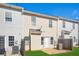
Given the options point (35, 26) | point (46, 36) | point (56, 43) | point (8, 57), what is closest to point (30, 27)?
point (35, 26)

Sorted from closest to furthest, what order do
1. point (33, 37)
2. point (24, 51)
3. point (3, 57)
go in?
point (3, 57) → point (24, 51) → point (33, 37)

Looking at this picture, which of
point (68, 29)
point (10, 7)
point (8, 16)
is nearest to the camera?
point (10, 7)

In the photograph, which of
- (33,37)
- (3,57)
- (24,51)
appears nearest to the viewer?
(3,57)

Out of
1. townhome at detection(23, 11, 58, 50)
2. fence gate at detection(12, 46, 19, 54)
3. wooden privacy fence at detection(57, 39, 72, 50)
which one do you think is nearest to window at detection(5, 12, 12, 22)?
townhome at detection(23, 11, 58, 50)

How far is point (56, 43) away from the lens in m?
11.9

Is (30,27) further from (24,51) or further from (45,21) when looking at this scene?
(24,51)

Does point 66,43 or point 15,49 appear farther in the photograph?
point 66,43

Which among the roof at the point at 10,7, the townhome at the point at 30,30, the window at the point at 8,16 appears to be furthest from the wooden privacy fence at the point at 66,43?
the window at the point at 8,16

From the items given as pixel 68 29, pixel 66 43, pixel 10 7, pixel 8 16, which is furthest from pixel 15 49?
pixel 68 29

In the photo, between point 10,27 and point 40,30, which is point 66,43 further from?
point 10,27

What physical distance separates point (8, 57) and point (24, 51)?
1.19m

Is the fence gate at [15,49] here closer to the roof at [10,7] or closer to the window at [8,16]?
the window at [8,16]

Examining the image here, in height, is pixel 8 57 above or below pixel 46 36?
below

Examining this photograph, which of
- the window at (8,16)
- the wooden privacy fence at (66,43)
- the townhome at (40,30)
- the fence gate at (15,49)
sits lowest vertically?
the fence gate at (15,49)
